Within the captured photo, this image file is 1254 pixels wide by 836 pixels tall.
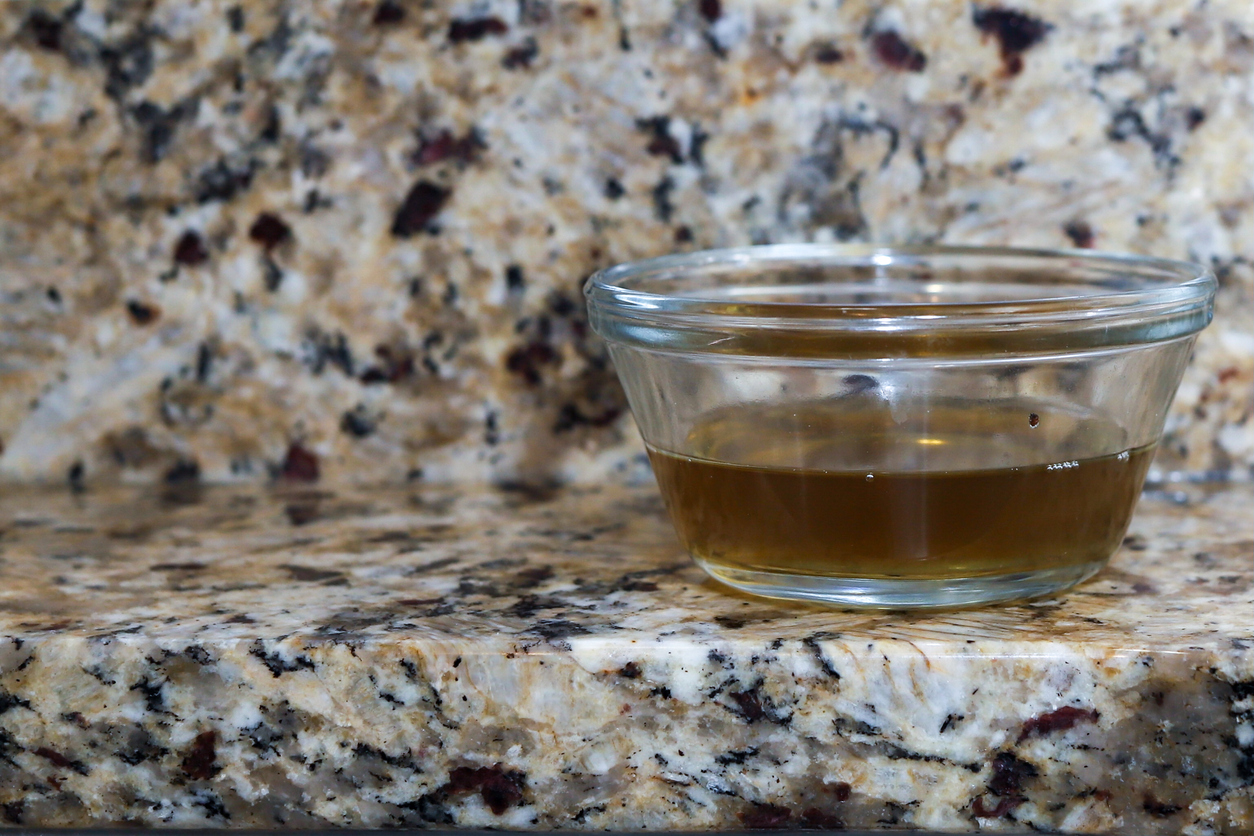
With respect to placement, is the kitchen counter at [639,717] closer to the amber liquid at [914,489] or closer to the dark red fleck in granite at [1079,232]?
the amber liquid at [914,489]

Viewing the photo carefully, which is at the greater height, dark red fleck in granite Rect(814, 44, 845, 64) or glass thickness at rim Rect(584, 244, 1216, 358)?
dark red fleck in granite Rect(814, 44, 845, 64)

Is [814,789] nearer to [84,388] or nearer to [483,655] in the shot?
[483,655]

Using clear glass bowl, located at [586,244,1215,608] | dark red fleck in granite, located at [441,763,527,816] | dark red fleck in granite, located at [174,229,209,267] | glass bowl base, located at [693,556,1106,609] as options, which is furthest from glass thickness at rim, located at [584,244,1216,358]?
dark red fleck in granite, located at [174,229,209,267]

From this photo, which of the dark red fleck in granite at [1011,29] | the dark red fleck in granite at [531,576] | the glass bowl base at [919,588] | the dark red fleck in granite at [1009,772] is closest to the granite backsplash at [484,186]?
the dark red fleck in granite at [1011,29]

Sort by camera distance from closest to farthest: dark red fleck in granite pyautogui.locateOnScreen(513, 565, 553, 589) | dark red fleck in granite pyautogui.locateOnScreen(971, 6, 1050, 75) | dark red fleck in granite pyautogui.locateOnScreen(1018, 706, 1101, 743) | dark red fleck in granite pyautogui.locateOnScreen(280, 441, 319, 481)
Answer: dark red fleck in granite pyautogui.locateOnScreen(1018, 706, 1101, 743) → dark red fleck in granite pyautogui.locateOnScreen(513, 565, 553, 589) → dark red fleck in granite pyautogui.locateOnScreen(971, 6, 1050, 75) → dark red fleck in granite pyautogui.locateOnScreen(280, 441, 319, 481)

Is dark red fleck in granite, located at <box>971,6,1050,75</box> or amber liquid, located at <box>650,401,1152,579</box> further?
dark red fleck in granite, located at <box>971,6,1050,75</box>

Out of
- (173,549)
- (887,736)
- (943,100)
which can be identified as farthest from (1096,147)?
(173,549)

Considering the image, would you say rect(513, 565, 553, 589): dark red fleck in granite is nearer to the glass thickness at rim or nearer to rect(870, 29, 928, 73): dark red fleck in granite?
the glass thickness at rim
